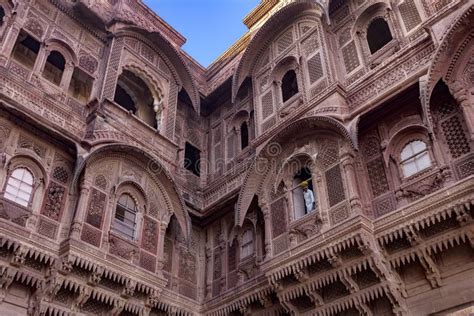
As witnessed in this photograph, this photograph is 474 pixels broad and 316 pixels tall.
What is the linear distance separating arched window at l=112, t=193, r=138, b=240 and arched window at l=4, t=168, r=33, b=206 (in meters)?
1.96

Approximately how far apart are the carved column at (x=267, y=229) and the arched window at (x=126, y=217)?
309 centimetres

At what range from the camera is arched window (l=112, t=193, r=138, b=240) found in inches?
419

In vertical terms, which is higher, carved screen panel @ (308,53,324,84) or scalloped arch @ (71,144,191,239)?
carved screen panel @ (308,53,324,84)

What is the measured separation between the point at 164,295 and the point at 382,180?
551 cm

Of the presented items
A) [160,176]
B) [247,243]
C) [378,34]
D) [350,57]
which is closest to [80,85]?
[160,176]

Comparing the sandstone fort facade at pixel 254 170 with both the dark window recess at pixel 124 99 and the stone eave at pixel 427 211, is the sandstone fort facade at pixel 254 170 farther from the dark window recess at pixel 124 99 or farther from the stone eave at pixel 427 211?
the dark window recess at pixel 124 99

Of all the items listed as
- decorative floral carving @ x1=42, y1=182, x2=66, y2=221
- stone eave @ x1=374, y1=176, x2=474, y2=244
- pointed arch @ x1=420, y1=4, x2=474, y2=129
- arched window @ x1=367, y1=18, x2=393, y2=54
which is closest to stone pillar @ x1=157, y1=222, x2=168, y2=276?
decorative floral carving @ x1=42, y1=182, x2=66, y2=221

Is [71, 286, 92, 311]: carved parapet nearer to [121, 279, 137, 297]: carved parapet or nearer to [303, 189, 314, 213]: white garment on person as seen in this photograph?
[121, 279, 137, 297]: carved parapet

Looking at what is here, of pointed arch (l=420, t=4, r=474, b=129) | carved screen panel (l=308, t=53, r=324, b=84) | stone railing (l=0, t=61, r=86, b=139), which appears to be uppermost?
carved screen panel (l=308, t=53, r=324, b=84)

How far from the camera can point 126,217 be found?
10938mm

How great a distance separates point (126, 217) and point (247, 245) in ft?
10.1

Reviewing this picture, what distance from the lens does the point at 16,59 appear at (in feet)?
37.9

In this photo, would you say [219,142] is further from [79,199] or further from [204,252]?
[79,199]

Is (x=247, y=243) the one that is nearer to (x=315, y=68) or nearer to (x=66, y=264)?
(x=66, y=264)
